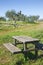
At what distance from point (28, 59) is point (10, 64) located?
0.79 metres

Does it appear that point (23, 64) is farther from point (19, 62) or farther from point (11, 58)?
point (11, 58)

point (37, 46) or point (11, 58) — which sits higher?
point (37, 46)

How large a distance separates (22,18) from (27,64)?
68.9m

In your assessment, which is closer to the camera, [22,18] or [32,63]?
[32,63]

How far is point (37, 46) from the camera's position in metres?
7.61

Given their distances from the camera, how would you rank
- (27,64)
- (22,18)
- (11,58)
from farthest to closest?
1. (22,18)
2. (11,58)
3. (27,64)

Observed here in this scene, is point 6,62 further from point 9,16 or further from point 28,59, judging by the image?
point 9,16

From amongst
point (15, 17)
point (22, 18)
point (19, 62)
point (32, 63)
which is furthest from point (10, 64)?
point (22, 18)

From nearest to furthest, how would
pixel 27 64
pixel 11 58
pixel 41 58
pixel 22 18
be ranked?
pixel 27 64 → pixel 41 58 → pixel 11 58 → pixel 22 18

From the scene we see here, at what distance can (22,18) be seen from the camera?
75250 millimetres

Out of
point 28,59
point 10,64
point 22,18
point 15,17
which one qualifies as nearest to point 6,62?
point 10,64

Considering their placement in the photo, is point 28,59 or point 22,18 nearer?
point 28,59

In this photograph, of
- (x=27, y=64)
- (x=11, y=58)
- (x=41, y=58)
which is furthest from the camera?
(x=11, y=58)

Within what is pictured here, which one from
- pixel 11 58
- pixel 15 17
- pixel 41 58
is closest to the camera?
pixel 41 58
